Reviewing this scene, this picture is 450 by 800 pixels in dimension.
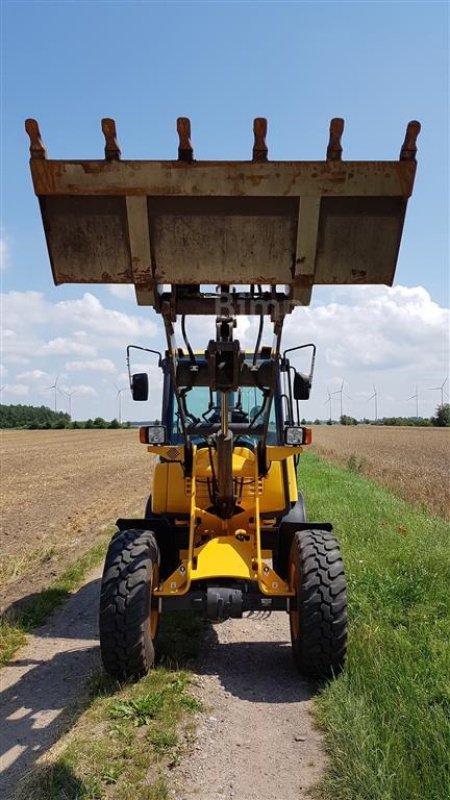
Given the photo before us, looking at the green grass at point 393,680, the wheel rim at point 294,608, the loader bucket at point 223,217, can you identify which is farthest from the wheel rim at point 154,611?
the loader bucket at point 223,217

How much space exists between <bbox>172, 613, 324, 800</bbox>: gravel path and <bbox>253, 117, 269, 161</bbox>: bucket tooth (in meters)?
3.20

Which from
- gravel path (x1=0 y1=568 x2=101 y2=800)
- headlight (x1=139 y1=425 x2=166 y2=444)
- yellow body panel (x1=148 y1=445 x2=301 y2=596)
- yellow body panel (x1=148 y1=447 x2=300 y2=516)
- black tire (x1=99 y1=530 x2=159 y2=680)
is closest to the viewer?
gravel path (x1=0 y1=568 x2=101 y2=800)

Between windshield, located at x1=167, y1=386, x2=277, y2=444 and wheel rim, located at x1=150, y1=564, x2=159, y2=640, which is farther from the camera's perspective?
windshield, located at x1=167, y1=386, x2=277, y2=444

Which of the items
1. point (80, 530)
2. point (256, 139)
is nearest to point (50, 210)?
point (256, 139)

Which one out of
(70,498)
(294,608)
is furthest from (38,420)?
(294,608)

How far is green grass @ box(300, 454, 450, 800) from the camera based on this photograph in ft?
10.4

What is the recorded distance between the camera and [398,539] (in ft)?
25.2

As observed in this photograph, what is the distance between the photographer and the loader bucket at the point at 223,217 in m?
3.28

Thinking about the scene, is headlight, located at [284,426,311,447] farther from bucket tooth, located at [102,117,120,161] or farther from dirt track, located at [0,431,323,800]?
bucket tooth, located at [102,117,120,161]

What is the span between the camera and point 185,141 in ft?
10.7

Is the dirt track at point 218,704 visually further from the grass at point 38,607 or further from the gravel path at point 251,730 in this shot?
the grass at point 38,607

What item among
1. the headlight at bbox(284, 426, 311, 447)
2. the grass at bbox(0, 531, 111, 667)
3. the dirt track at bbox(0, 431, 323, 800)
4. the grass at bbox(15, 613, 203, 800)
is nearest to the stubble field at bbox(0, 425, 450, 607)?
the grass at bbox(0, 531, 111, 667)

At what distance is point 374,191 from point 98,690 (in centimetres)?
357

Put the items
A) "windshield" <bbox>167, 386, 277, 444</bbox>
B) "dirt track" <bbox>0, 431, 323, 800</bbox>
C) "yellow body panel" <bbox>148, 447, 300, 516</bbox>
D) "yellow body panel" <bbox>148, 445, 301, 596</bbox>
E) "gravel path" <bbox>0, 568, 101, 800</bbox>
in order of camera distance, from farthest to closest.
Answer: "windshield" <bbox>167, 386, 277, 444</bbox>
"yellow body panel" <bbox>148, 447, 300, 516</bbox>
"yellow body panel" <bbox>148, 445, 301, 596</bbox>
"gravel path" <bbox>0, 568, 101, 800</bbox>
"dirt track" <bbox>0, 431, 323, 800</bbox>
